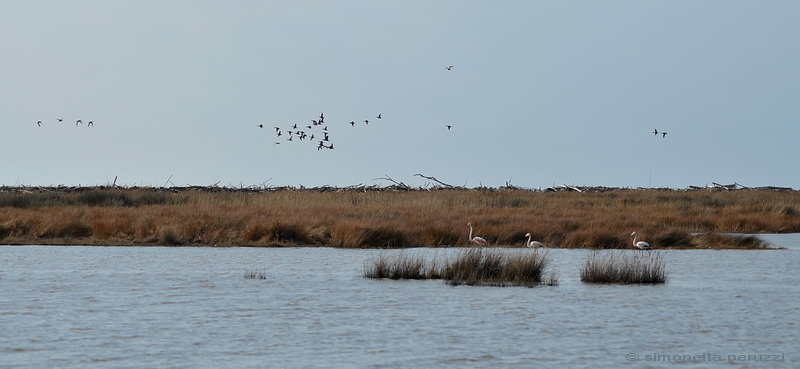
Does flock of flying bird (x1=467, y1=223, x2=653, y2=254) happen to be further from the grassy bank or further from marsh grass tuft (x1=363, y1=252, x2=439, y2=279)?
marsh grass tuft (x1=363, y1=252, x2=439, y2=279)

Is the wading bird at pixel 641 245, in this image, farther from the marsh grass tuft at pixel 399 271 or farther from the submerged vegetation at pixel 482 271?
the marsh grass tuft at pixel 399 271

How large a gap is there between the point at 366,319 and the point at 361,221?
1522cm

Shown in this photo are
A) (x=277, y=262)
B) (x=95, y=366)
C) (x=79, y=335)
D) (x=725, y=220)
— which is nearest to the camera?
(x=95, y=366)

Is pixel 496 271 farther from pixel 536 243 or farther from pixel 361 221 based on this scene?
pixel 361 221

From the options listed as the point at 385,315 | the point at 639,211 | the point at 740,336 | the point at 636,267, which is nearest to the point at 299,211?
the point at 639,211

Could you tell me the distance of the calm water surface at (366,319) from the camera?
11.3 meters

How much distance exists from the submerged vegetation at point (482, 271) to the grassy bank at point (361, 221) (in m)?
7.34

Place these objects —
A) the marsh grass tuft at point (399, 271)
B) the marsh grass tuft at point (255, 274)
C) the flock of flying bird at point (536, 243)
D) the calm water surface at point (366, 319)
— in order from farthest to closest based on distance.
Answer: the flock of flying bird at point (536, 243)
the marsh grass tuft at point (399, 271)
the marsh grass tuft at point (255, 274)
the calm water surface at point (366, 319)

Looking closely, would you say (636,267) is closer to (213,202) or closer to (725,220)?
(725,220)

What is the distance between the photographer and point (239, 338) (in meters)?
Answer: 12.4

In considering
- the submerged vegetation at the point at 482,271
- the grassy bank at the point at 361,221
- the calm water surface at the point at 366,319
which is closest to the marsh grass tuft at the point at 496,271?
the submerged vegetation at the point at 482,271

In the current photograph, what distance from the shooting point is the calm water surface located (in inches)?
445

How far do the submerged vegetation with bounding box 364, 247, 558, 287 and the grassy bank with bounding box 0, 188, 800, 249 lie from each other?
7343mm

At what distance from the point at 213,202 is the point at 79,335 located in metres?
25.6
